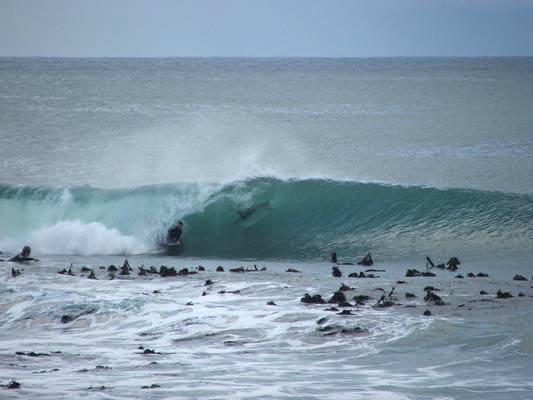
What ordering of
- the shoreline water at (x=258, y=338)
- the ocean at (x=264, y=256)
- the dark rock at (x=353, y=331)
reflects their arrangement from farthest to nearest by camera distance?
the dark rock at (x=353, y=331) → the ocean at (x=264, y=256) → the shoreline water at (x=258, y=338)

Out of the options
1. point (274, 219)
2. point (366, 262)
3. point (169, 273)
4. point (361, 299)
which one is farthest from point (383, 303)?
point (274, 219)

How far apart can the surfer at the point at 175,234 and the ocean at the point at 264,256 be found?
492mm

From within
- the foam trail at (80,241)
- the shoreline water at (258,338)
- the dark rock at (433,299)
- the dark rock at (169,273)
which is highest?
the foam trail at (80,241)

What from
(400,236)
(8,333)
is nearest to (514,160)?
(400,236)

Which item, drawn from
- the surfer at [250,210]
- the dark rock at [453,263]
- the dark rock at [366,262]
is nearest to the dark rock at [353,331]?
the dark rock at [453,263]

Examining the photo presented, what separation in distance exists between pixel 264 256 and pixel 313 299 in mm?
9907

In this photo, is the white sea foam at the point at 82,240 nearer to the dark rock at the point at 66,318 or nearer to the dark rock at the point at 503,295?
the dark rock at the point at 66,318

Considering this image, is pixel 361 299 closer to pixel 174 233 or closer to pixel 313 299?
pixel 313 299

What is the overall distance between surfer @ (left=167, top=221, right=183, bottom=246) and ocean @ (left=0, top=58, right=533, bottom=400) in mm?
492

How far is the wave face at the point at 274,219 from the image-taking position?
3025 centimetres

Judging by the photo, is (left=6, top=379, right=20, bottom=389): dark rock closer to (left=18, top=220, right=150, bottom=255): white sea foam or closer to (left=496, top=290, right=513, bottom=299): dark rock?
(left=496, top=290, right=513, bottom=299): dark rock

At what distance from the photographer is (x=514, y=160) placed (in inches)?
1918

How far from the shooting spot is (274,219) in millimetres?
33812

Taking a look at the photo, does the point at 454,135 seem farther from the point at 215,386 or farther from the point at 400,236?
the point at 215,386
